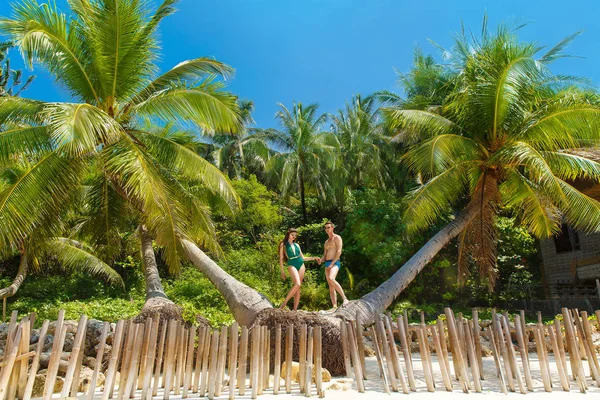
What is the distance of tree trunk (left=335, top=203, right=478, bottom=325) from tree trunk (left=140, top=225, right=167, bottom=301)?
389 centimetres

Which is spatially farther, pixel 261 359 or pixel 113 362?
pixel 261 359

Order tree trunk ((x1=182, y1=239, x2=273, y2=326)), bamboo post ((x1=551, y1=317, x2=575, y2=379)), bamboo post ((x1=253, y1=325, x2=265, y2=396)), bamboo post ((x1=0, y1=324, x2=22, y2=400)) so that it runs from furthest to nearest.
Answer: tree trunk ((x1=182, y1=239, x2=273, y2=326)), bamboo post ((x1=551, y1=317, x2=575, y2=379)), bamboo post ((x1=253, y1=325, x2=265, y2=396)), bamboo post ((x1=0, y1=324, x2=22, y2=400))

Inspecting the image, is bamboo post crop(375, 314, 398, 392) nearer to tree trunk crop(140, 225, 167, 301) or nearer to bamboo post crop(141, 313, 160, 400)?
bamboo post crop(141, 313, 160, 400)

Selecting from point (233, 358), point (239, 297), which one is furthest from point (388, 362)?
point (239, 297)

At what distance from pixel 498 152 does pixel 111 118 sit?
313 inches

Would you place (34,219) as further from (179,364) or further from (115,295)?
(115,295)

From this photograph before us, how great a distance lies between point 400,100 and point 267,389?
673 inches

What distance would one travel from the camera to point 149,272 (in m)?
10.3

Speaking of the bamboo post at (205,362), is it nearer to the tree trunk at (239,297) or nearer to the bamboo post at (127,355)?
the bamboo post at (127,355)

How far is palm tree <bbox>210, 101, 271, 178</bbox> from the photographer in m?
25.5

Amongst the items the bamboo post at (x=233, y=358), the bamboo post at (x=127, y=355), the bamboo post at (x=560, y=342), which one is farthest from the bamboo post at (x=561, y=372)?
the bamboo post at (x=127, y=355)

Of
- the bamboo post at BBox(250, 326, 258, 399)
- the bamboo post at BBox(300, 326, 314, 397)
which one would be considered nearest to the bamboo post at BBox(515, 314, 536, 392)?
the bamboo post at BBox(300, 326, 314, 397)

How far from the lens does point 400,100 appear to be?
20.7 m

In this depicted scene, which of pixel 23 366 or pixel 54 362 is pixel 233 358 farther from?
pixel 23 366
